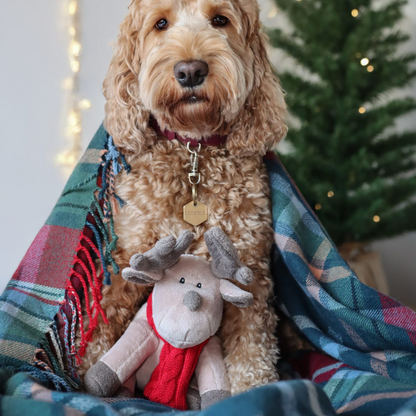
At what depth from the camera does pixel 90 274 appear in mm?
1235

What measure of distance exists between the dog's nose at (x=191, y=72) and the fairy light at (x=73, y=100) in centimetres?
97

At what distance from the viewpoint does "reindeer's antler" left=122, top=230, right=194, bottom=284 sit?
1.03 meters

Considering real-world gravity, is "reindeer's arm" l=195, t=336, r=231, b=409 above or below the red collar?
below

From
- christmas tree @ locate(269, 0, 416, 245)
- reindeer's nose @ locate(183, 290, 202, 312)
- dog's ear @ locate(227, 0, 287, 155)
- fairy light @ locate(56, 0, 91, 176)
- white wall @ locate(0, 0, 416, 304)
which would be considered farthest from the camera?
christmas tree @ locate(269, 0, 416, 245)

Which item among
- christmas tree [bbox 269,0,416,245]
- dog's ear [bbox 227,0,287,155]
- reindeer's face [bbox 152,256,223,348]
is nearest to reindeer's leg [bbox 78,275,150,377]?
reindeer's face [bbox 152,256,223,348]

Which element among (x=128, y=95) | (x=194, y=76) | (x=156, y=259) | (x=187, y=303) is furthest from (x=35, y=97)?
(x=187, y=303)

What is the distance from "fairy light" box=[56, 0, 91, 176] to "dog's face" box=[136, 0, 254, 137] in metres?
0.73

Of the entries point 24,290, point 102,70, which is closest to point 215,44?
point 24,290

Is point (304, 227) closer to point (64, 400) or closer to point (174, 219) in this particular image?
point (174, 219)

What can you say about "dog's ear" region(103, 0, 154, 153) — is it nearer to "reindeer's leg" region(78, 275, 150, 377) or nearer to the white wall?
"reindeer's leg" region(78, 275, 150, 377)

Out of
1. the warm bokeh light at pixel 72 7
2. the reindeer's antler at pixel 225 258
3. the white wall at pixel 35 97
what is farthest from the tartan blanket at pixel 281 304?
the warm bokeh light at pixel 72 7

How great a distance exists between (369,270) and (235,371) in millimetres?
1357

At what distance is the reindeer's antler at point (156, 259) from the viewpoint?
3.37 feet

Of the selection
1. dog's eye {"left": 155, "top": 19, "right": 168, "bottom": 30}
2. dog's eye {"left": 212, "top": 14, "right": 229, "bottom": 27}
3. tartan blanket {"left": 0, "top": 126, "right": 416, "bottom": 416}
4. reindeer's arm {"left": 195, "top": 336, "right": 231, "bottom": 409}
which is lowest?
reindeer's arm {"left": 195, "top": 336, "right": 231, "bottom": 409}
